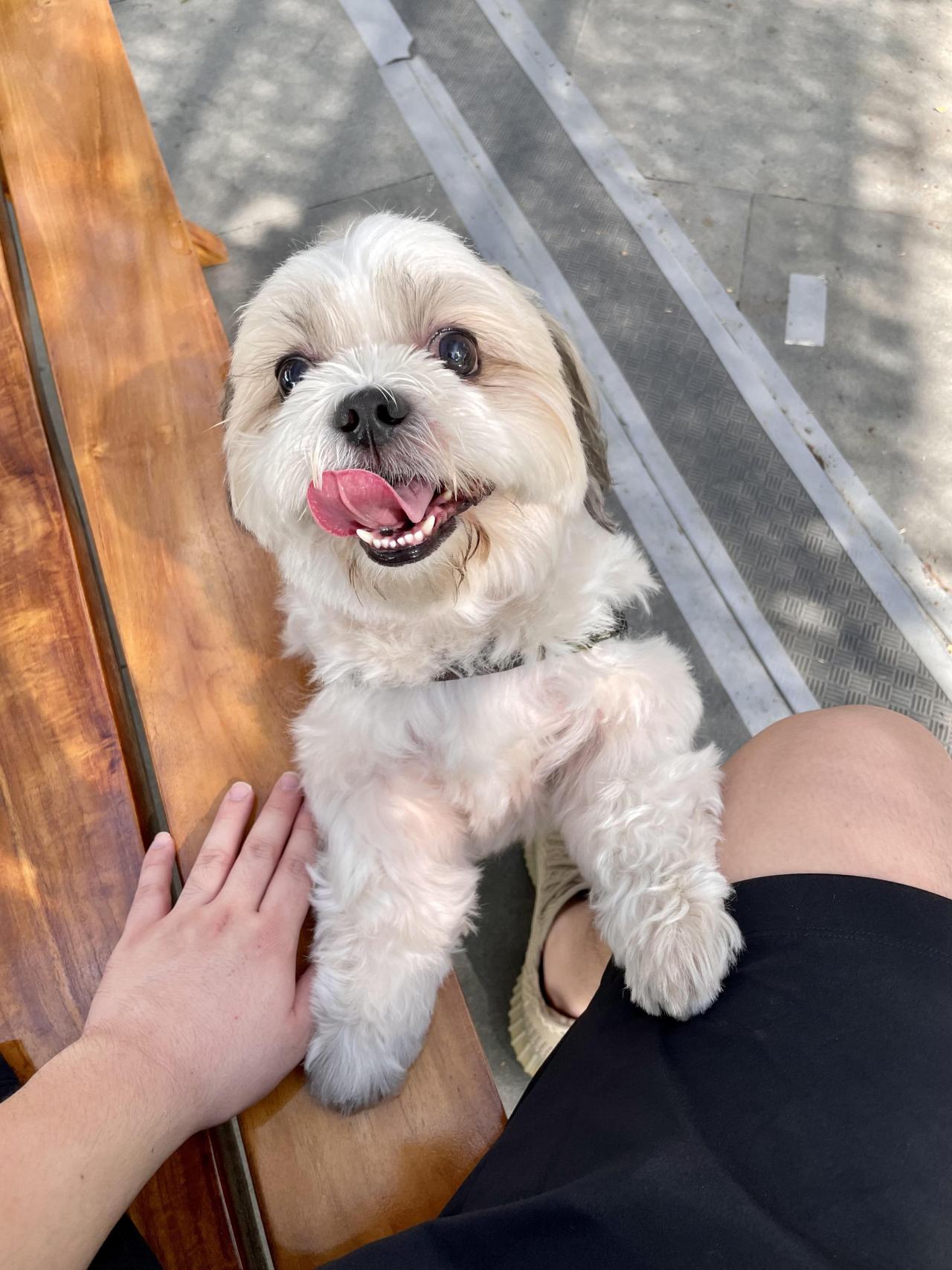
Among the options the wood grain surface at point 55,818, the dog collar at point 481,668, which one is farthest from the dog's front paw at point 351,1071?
the dog collar at point 481,668

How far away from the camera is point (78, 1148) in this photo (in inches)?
38.1

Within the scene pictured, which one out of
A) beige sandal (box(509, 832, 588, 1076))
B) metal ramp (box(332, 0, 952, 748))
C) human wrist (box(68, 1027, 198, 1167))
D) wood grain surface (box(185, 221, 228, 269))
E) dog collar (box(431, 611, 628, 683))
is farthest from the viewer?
wood grain surface (box(185, 221, 228, 269))

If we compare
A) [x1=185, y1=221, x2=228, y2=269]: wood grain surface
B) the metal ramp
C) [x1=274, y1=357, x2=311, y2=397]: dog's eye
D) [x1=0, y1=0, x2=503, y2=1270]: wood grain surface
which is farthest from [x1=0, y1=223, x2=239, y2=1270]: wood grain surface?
the metal ramp

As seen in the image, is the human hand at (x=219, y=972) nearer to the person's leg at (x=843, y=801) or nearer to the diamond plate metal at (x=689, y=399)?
the person's leg at (x=843, y=801)

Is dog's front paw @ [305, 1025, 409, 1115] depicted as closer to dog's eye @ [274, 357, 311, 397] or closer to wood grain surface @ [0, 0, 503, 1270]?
wood grain surface @ [0, 0, 503, 1270]

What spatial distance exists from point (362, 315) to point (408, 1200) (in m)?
1.30

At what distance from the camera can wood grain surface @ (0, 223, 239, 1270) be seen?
3.88 feet

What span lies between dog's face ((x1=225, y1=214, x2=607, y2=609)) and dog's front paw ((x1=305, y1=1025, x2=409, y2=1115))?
69cm

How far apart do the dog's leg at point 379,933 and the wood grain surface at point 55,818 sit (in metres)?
0.24

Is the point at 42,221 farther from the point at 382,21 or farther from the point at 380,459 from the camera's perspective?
the point at 382,21

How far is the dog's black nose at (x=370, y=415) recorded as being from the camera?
3.47 feet

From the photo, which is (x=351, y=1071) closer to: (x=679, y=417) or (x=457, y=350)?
(x=457, y=350)

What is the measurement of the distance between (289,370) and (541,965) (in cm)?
138

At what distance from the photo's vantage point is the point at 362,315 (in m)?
1.22
